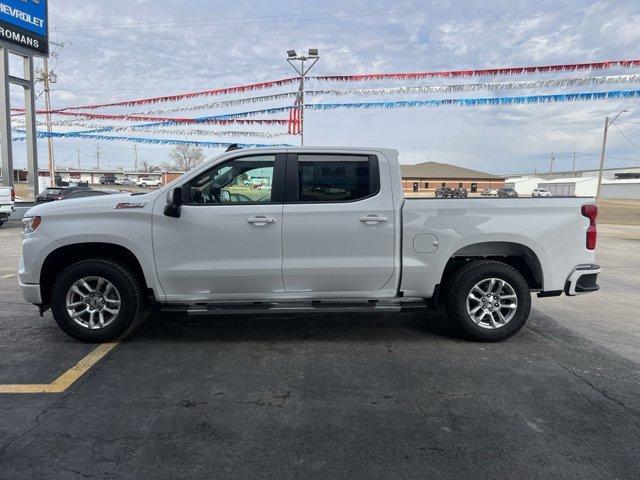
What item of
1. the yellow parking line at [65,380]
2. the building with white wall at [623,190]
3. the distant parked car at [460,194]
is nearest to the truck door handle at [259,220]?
the yellow parking line at [65,380]

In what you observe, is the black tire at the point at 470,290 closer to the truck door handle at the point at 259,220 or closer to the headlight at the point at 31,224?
the truck door handle at the point at 259,220

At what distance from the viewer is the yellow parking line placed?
381 centimetres

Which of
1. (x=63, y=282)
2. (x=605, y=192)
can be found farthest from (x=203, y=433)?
(x=605, y=192)

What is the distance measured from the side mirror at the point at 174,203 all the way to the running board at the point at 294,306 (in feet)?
3.02

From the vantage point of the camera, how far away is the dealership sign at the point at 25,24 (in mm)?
17703

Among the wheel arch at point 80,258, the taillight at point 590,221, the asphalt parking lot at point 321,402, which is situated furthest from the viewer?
the taillight at point 590,221

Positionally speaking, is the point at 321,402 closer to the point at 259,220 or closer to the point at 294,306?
the point at 294,306

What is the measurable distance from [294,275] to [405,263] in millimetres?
1128

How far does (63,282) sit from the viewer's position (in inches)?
186

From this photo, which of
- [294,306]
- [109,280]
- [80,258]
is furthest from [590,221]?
[80,258]

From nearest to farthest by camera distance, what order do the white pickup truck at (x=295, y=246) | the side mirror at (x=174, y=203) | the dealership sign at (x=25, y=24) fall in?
the side mirror at (x=174, y=203) → the white pickup truck at (x=295, y=246) → the dealership sign at (x=25, y=24)

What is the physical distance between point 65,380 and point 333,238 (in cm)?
267

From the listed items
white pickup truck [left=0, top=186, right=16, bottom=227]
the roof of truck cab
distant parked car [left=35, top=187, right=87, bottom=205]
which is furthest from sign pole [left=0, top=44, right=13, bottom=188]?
the roof of truck cab

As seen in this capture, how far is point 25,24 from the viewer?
60.3 ft
